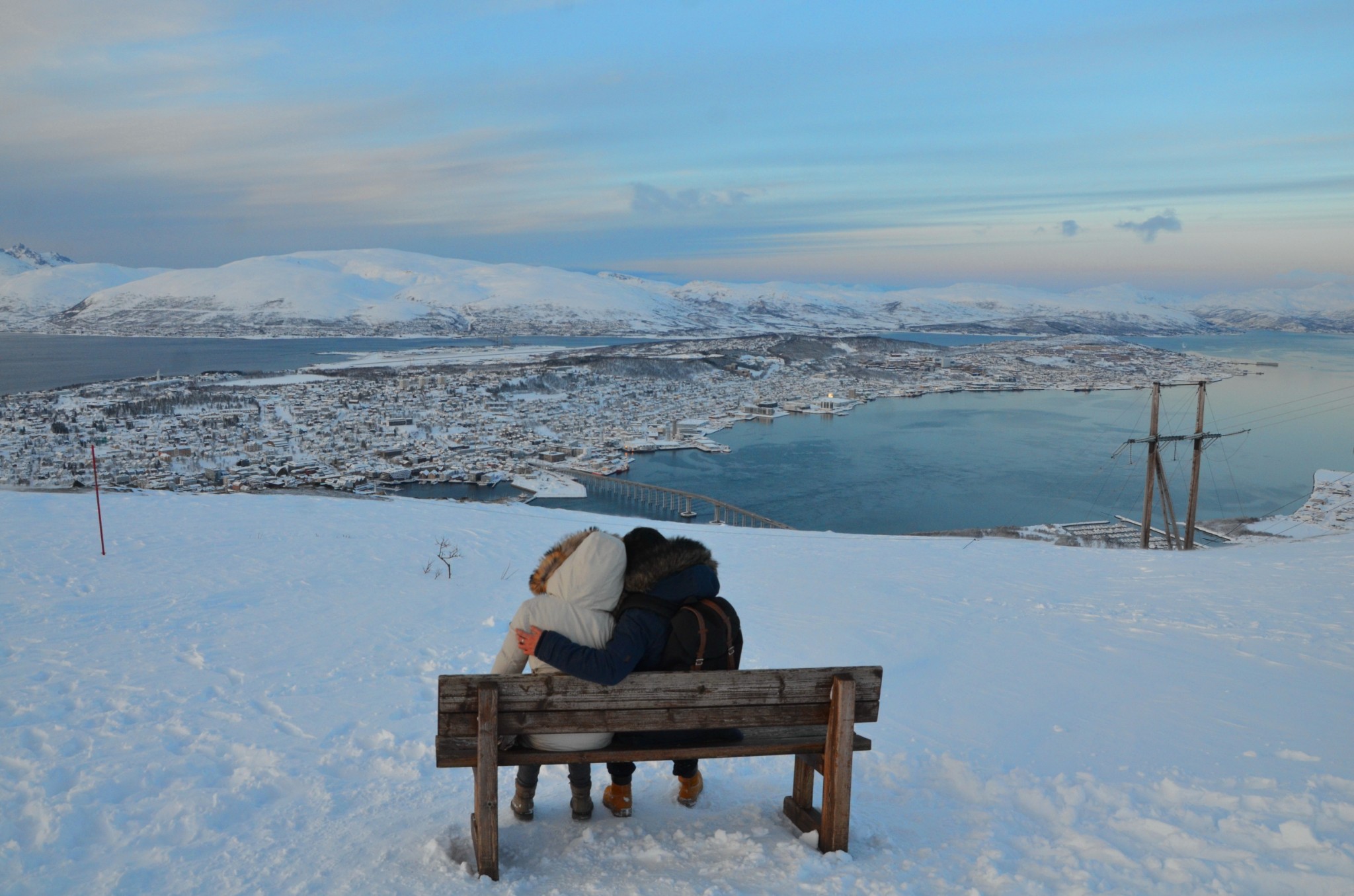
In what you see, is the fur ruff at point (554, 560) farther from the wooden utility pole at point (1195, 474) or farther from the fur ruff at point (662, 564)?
→ the wooden utility pole at point (1195, 474)

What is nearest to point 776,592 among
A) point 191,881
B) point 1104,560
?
point 1104,560

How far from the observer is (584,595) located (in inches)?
101

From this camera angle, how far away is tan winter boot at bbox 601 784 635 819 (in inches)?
118

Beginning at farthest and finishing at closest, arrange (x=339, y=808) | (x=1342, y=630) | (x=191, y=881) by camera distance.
Answer: (x=1342, y=630), (x=339, y=808), (x=191, y=881)

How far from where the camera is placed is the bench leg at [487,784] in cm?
248

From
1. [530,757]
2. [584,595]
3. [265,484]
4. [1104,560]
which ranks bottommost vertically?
[265,484]

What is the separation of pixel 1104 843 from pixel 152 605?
6.09 meters

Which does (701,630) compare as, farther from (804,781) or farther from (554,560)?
(804,781)

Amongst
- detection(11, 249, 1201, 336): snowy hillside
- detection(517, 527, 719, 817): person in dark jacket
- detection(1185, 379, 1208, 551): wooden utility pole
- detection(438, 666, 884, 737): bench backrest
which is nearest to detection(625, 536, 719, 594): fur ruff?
detection(517, 527, 719, 817): person in dark jacket

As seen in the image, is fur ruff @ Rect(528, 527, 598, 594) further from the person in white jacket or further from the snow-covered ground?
the snow-covered ground

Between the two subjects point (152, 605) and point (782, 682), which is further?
point (152, 605)

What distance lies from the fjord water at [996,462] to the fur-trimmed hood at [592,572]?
76.5ft

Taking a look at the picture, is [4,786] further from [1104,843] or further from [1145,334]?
[1145,334]

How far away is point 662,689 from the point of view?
2.61 metres
